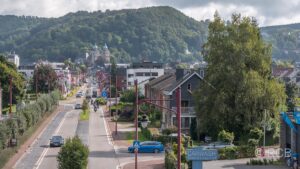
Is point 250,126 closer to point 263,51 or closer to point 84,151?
point 263,51

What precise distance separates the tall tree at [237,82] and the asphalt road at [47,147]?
1574 centimetres

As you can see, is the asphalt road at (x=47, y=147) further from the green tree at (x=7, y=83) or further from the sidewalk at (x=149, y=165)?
the green tree at (x=7, y=83)

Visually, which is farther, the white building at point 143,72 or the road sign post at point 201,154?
the white building at point 143,72

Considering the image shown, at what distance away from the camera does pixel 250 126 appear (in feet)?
188

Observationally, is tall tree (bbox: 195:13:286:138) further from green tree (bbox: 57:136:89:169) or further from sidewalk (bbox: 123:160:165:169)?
green tree (bbox: 57:136:89:169)

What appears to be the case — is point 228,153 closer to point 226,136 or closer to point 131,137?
point 226,136

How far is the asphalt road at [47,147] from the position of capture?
4647 cm

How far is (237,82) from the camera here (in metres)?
57.3

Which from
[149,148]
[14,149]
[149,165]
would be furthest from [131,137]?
[149,165]

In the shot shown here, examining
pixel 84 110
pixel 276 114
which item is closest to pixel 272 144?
pixel 276 114

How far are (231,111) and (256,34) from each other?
8076mm

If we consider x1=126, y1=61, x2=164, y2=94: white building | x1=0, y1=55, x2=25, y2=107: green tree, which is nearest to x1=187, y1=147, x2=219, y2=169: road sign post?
x1=0, y1=55, x2=25, y2=107: green tree

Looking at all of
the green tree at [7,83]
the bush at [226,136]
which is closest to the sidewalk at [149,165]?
the bush at [226,136]

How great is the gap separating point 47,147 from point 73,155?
2206cm
